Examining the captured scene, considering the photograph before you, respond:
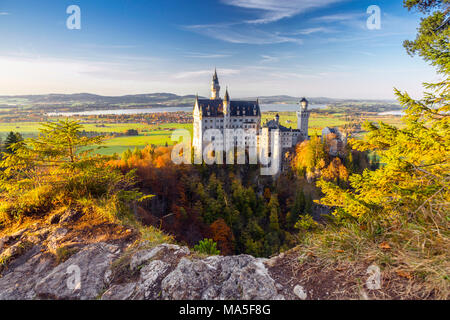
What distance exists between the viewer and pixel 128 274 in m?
3.49

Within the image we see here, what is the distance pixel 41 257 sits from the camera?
423 centimetres

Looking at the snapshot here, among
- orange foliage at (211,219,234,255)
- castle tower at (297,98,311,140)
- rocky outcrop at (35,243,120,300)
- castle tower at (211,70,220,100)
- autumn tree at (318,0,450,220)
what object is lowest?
orange foliage at (211,219,234,255)

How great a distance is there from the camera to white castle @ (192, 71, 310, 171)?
58.1m

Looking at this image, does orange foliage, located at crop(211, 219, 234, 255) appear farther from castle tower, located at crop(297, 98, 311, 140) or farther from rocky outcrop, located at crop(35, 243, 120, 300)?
castle tower, located at crop(297, 98, 311, 140)

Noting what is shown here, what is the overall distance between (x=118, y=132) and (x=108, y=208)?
68.3m

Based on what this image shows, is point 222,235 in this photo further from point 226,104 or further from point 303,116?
point 303,116

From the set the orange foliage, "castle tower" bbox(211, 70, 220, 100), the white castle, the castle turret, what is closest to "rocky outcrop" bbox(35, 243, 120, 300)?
the orange foliage

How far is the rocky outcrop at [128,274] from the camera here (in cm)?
295

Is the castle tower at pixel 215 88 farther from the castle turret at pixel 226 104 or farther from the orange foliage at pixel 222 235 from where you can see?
the orange foliage at pixel 222 235

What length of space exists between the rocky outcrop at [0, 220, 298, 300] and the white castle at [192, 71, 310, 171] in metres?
54.0

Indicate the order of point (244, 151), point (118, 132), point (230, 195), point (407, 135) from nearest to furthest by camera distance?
1. point (407, 135)
2. point (230, 195)
3. point (244, 151)
4. point (118, 132)

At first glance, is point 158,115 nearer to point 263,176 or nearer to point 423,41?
point 263,176

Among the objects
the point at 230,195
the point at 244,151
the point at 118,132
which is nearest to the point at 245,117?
the point at 244,151
